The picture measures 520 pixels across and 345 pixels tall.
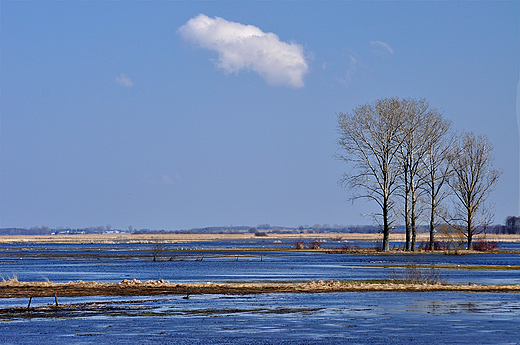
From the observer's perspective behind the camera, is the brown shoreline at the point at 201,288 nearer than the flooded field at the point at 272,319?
No

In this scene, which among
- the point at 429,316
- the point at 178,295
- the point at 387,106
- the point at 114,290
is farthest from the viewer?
the point at 387,106

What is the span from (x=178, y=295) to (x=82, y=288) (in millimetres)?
7033

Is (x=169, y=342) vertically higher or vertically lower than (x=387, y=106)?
lower

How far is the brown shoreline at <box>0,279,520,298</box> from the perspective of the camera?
33.8 m

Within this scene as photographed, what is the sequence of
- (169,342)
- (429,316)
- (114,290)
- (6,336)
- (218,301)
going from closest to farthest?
(169,342), (6,336), (429,316), (218,301), (114,290)

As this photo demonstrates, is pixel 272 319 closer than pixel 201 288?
Yes

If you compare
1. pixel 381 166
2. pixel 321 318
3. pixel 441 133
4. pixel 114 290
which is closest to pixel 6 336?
pixel 321 318

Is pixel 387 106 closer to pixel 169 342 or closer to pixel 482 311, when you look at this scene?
pixel 482 311

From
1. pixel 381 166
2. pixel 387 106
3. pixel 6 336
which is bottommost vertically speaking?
pixel 6 336

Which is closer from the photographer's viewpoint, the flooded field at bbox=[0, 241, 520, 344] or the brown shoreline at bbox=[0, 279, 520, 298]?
the flooded field at bbox=[0, 241, 520, 344]

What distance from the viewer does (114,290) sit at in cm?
3534

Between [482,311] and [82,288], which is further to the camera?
[82,288]

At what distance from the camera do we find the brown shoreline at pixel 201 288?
33781mm

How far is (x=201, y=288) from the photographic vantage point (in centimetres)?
3616
